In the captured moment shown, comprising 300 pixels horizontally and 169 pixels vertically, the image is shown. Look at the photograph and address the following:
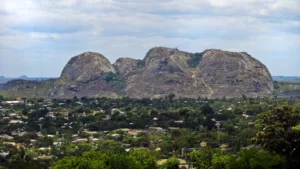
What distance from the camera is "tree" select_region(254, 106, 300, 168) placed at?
4916 cm

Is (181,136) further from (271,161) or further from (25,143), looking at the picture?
(271,161)

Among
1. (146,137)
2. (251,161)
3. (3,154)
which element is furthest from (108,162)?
(146,137)

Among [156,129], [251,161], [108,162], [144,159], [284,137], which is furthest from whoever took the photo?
[156,129]

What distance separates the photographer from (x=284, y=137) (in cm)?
4928

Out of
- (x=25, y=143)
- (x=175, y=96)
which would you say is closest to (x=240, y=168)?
(x=25, y=143)

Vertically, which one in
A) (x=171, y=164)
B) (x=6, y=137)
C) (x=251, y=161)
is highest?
(x=251, y=161)

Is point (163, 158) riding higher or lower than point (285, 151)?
lower

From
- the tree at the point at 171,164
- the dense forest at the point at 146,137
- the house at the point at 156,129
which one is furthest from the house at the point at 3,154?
the house at the point at 156,129

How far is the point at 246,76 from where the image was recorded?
191875 mm

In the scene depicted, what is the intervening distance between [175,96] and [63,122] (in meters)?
80.7

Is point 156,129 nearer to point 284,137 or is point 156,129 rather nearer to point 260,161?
point 284,137

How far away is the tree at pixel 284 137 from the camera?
49156 millimetres

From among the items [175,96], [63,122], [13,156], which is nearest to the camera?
[13,156]

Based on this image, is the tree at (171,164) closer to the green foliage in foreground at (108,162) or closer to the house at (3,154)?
the green foliage in foreground at (108,162)
